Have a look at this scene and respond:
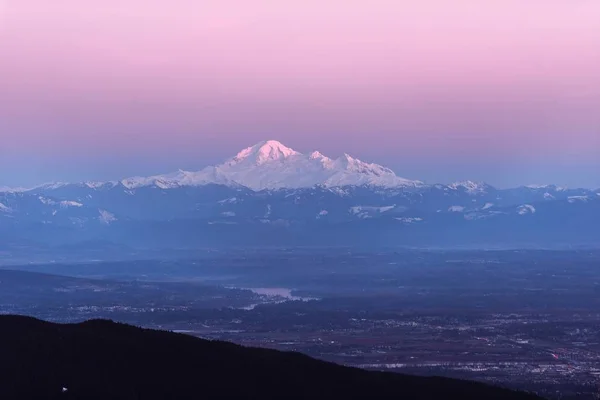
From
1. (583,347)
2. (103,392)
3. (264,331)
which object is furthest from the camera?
(264,331)

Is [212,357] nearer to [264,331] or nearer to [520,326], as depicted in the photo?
[264,331]

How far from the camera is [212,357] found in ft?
188

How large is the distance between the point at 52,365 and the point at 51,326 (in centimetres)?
740

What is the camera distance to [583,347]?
113062 mm

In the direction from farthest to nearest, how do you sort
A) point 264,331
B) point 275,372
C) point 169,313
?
point 169,313, point 264,331, point 275,372

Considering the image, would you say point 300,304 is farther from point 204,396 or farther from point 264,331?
point 204,396

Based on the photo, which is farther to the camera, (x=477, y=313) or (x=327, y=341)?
(x=477, y=313)

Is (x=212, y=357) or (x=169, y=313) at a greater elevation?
(x=169, y=313)

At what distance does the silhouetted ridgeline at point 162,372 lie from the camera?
165 feet

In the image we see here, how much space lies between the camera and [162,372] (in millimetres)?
53406

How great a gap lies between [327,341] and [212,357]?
61.8m

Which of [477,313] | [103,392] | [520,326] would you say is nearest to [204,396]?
[103,392]

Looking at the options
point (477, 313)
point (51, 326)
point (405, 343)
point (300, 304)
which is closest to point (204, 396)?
point (51, 326)

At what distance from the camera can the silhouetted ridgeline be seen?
165 feet
